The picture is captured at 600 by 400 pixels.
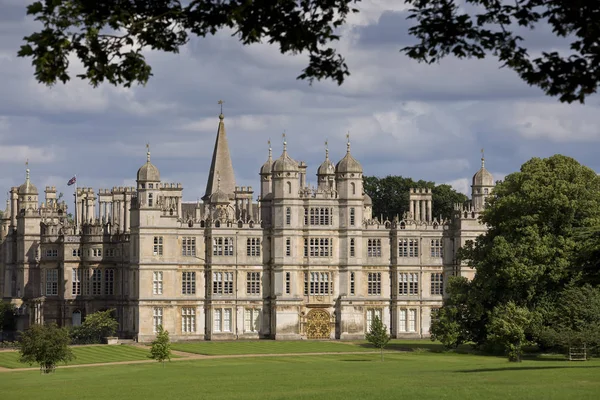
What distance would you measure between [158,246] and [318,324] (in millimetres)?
12212

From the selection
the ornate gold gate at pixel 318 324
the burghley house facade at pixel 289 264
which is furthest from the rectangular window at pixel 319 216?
the ornate gold gate at pixel 318 324

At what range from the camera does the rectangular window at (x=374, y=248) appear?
303ft

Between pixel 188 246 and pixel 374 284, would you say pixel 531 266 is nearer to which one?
pixel 374 284

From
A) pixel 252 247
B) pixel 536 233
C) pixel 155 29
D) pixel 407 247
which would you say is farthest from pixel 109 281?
pixel 155 29

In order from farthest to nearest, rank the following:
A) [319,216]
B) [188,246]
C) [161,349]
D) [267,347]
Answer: [319,216], [188,246], [267,347], [161,349]

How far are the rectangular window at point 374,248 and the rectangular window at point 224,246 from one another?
9.62 meters

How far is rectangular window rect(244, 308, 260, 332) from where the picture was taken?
90.8 meters

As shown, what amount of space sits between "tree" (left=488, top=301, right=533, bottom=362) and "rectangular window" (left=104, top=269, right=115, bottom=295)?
33.2 metres

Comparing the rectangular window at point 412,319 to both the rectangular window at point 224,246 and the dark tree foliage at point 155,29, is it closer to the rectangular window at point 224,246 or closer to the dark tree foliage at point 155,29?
the rectangular window at point 224,246

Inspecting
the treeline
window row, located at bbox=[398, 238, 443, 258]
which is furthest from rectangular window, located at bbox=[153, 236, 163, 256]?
the treeline

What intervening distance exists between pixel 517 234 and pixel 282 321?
71.5 ft

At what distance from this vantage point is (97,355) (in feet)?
253

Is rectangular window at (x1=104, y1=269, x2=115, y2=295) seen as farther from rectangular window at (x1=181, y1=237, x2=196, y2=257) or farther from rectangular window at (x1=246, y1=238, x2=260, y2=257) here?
rectangular window at (x1=246, y1=238, x2=260, y2=257)

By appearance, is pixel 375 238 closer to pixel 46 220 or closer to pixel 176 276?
pixel 176 276
